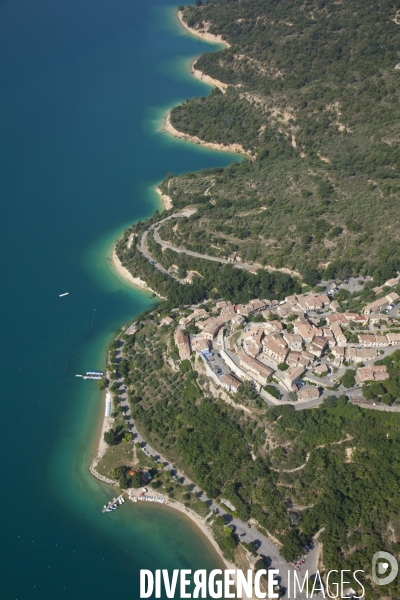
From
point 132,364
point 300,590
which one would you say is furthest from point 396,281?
point 300,590

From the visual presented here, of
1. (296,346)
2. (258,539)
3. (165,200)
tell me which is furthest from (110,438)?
(165,200)

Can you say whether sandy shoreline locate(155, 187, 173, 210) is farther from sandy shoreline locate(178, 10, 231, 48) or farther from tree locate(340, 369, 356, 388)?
sandy shoreline locate(178, 10, 231, 48)

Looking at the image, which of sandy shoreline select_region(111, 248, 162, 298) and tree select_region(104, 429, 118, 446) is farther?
sandy shoreline select_region(111, 248, 162, 298)

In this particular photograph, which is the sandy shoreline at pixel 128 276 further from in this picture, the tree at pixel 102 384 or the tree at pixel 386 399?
the tree at pixel 386 399

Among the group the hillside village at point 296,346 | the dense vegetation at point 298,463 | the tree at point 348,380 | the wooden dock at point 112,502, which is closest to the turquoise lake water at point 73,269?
the wooden dock at point 112,502

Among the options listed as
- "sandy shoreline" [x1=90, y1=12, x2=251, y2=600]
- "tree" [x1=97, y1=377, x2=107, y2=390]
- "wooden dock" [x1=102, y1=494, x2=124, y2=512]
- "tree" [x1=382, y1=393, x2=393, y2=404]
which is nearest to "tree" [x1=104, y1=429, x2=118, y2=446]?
"sandy shoreline" [x1=90, y1=12, x2=251, y2=600]

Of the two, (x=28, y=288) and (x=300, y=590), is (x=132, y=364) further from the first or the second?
(x=300, y=590)
